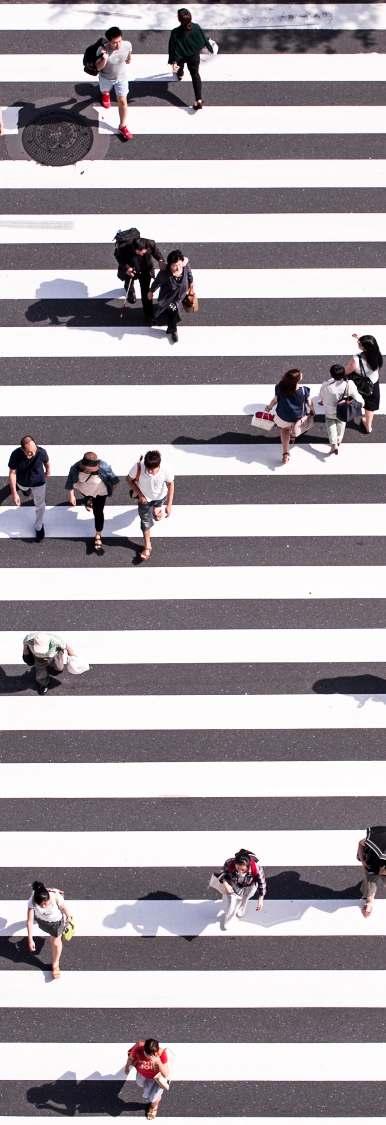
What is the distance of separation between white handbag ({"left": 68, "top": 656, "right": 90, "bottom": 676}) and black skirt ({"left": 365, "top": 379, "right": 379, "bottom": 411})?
429 cm

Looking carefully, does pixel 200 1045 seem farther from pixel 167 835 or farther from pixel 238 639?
pixel 238 639

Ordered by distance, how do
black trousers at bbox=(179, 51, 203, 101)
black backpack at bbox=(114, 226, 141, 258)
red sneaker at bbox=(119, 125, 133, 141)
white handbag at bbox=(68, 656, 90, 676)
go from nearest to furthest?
white handbag at bbox=(68, 656, 90, 676) < black backpack at bbox=(114, 226, 141, 258) < black trousers at bbox=(179, 51, 203, 101) < red sneaker at bbox=(119, 125, 133, 141)

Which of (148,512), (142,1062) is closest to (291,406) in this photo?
(148,512)

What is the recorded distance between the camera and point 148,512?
1520 cm

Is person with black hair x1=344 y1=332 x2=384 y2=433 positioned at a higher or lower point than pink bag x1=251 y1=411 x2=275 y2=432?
higher

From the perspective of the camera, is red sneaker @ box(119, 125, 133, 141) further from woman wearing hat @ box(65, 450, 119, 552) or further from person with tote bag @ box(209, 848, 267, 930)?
person with tote bag @ box(209, 848, 267, 930)

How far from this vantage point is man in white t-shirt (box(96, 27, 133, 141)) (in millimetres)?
16688

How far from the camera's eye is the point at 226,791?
1481 cm

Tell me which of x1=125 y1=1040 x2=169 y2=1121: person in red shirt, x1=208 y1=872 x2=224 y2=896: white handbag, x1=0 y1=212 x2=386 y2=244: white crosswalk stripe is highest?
x1=0 y1=212 x2=386 y2=244: white crosswalk stripe

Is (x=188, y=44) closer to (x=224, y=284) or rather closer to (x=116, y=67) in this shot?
(x=116, y=67)

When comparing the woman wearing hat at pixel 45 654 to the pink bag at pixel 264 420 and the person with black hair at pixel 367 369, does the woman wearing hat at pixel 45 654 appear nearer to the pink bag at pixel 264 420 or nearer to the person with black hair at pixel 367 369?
the pink bag at pixel 264 420

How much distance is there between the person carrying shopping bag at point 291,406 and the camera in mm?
15078

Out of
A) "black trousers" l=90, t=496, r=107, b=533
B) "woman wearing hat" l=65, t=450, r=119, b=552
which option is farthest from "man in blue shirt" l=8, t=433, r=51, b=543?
"black trousers" l=90, t=496, r=107, b=533

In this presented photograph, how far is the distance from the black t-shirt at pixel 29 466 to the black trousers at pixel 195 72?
18.4 feet
